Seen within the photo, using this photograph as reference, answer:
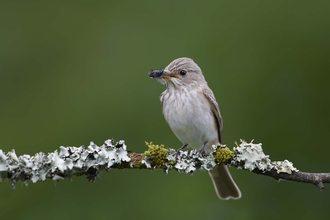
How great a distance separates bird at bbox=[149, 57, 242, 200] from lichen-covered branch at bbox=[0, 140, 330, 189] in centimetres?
135

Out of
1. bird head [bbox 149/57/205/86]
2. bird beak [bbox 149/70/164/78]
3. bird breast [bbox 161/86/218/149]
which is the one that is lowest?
bird breast [bbox 161/86/218/149]

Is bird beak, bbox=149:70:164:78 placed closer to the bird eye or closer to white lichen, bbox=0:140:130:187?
the bird eye

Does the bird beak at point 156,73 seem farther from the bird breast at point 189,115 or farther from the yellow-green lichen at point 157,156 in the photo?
the yellow-green lichen at point 157,156

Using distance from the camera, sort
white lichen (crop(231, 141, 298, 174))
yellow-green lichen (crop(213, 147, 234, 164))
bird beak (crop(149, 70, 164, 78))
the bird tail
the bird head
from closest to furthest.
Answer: white lichen (crop(231, 141, 298, 174)) < yellow-green lichen (crop(213, 147, 234, 164)) < bird beak (crop(149, 70, 164, 78)) < the bird head < the bird tail

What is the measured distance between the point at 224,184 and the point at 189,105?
111 cm

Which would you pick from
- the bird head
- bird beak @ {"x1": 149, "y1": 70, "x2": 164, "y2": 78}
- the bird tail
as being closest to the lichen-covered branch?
bird beak @ {"x1": 149, "y1": 70, "x2": 164, "y2": 78}

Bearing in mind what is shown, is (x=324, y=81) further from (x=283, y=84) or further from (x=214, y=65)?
(x=214, y=65)

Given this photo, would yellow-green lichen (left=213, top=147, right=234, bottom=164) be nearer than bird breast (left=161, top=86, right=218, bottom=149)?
Yes

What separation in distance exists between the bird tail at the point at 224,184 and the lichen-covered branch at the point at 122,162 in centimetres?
194

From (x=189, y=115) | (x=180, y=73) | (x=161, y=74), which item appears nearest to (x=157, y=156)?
(x=189, y=115)

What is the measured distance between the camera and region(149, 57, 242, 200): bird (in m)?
6.35

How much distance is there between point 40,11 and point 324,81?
3.75 meters

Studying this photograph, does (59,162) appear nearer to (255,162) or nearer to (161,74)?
→ (255,162)

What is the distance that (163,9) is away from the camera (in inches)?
299
